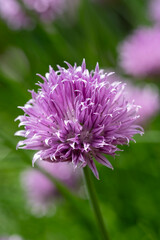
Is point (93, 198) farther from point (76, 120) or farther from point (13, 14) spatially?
point (13, 14)

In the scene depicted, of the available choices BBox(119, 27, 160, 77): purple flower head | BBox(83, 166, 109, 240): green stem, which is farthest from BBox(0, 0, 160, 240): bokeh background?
BBox(83, 166, 109, 240): green stem

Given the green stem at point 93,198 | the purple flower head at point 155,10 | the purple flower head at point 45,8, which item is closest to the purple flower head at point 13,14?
the purple flower head at point 45,8

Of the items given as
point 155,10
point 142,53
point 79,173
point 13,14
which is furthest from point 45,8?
point 155,10

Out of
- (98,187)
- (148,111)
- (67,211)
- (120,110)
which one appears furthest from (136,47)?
(120,110)

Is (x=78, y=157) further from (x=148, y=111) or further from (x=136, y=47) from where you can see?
(x=136, y=47)

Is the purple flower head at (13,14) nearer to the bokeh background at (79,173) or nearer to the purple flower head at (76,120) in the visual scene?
the bokeh background at (79,173)
